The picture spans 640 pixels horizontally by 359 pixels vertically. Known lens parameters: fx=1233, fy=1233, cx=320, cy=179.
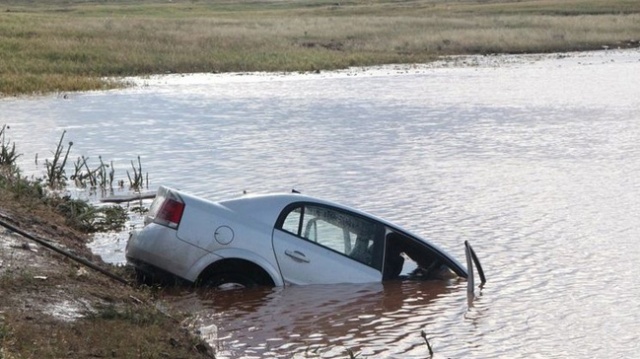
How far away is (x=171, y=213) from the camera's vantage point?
1069 cm

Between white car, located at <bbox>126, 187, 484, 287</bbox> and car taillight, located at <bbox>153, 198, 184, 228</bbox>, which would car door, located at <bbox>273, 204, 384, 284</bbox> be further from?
car taillight, located at <bbox>153, 198, 184, 228</bbox>

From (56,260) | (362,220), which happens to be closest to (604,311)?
(362,220)

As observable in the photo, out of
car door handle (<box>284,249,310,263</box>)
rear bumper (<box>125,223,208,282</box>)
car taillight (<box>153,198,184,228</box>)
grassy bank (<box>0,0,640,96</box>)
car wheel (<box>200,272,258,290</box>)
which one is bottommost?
grassy bank (<box>0,0,640,96</box>)

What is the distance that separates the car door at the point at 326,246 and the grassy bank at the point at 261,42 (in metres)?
25.6

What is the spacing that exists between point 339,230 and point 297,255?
506 mm

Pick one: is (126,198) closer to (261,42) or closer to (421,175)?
(421,175)

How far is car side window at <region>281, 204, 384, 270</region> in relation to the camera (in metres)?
10.9

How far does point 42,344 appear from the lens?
7391 millimetres

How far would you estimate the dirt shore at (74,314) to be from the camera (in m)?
7.53

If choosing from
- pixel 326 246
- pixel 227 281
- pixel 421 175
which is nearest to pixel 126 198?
pixel 421 175

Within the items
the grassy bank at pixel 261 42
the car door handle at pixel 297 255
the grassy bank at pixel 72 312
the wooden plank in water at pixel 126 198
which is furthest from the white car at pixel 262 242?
the grassy bank at pixel 261 42

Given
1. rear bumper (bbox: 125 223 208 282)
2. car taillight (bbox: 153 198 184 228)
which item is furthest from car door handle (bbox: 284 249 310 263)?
car taillight (bbox: 153 198 184 228)

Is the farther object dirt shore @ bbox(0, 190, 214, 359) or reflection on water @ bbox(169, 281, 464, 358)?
reflection on water @ bbox(169, 281, 464, 358)

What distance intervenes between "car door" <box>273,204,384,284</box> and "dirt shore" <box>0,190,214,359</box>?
1268 mm
